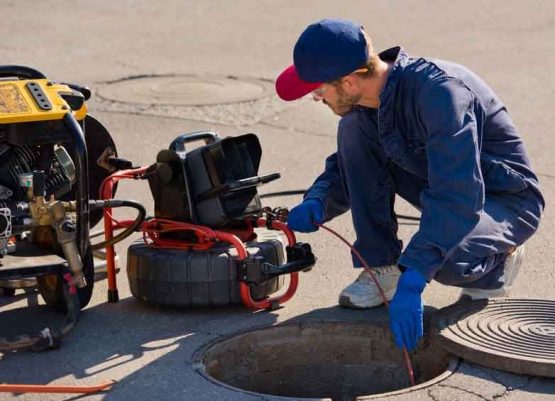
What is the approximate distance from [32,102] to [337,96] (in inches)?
45.1

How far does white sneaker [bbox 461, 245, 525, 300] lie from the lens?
4695mm

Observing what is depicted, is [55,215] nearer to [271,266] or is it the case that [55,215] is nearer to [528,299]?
[271,266]

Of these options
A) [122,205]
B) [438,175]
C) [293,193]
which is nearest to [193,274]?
[122,205]

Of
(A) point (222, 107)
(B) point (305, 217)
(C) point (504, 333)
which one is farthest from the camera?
(A) point (222, 107)

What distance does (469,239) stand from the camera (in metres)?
4.39

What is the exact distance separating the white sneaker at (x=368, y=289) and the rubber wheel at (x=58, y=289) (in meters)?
1.03

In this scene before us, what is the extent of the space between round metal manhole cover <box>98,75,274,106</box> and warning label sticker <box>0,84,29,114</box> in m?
3.83

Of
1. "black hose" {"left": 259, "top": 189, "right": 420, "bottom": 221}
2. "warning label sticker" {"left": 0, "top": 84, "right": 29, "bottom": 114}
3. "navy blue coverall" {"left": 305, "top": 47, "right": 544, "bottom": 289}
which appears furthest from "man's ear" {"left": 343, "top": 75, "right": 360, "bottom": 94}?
"black hose" {"left": 259, "top": 189, "right": 420, "bottom": 221}

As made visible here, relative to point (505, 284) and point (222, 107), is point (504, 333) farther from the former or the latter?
point (222, 107)

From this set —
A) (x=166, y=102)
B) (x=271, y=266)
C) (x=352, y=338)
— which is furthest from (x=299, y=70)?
(x=166, y=102)

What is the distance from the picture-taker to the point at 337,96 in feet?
14.0

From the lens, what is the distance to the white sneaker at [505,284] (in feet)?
15.4

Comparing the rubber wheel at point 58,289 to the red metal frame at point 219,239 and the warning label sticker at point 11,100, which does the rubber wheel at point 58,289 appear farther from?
the warning label sticker at point 11,100

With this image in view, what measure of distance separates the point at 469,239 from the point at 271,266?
30.3 inches
